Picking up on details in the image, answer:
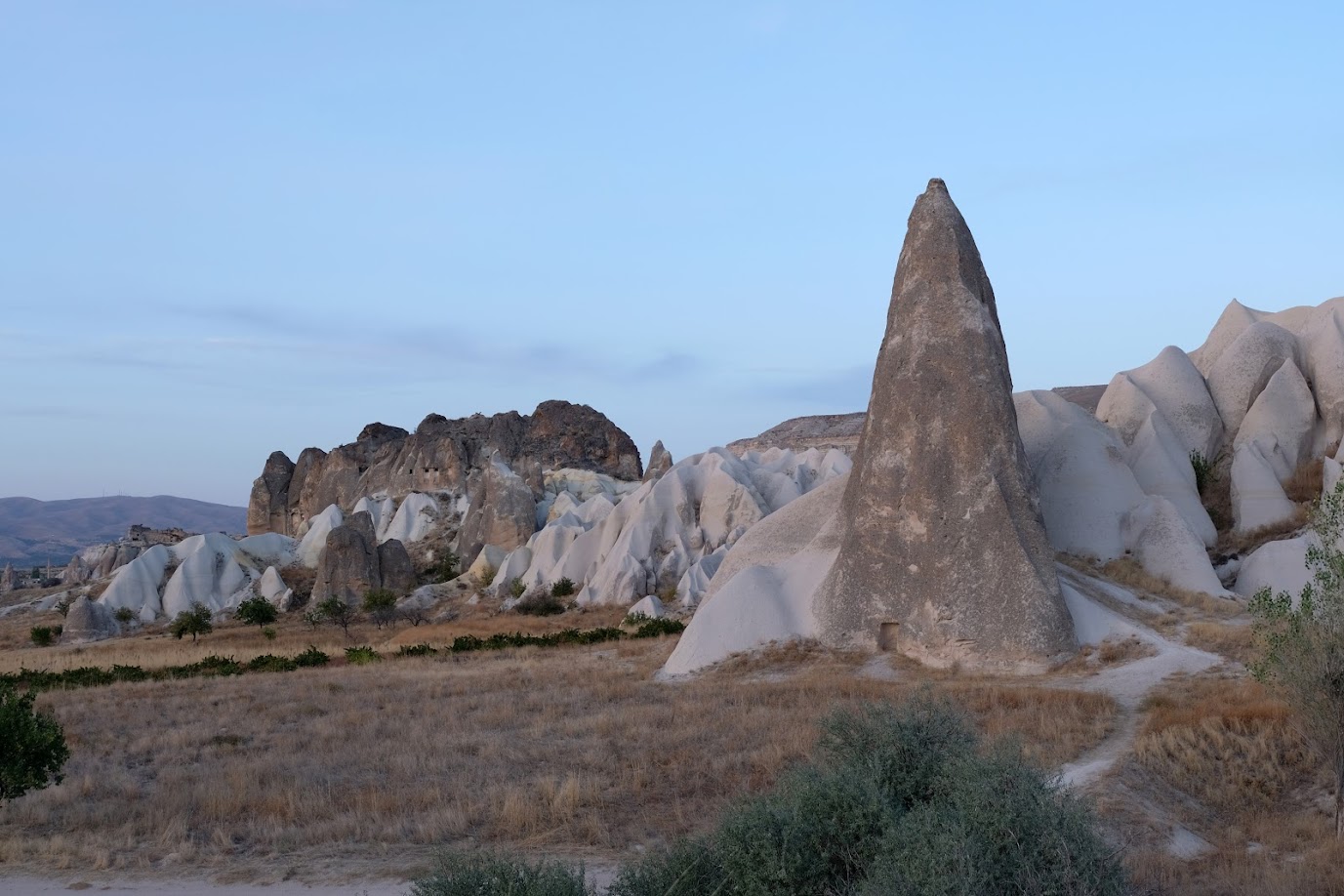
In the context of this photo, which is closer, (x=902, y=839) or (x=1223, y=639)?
(x=902, y=839)

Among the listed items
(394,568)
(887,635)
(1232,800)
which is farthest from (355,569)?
(1232,800)

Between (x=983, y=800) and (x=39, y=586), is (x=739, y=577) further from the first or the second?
(x=39, y=586)

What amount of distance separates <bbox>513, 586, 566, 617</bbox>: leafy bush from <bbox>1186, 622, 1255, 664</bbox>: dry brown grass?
69.2 feet

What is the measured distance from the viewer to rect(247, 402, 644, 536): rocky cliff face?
66.0 meters

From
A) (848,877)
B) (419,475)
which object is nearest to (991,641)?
(848,877)

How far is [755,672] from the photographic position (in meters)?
18.1

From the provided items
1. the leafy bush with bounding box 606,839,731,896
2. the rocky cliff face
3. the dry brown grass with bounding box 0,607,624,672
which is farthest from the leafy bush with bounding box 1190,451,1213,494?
the rocky cliff face

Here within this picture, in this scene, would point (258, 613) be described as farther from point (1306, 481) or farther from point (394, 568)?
point (1306, 481)

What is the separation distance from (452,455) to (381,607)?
28.2 m

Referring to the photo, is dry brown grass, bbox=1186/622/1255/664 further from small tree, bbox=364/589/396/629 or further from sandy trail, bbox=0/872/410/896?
small tree, bbox=364/589/396/629

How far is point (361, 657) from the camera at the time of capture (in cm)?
2467

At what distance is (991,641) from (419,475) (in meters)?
53.1

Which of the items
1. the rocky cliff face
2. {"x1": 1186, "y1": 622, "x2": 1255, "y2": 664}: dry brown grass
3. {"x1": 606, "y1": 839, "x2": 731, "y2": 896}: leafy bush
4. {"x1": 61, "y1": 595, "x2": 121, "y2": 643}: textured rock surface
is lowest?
{"x1": 61, "y1": 595, "x2": 121, "y2": 643}: textured rock surface

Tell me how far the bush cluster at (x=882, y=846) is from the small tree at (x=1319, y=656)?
3940mm
